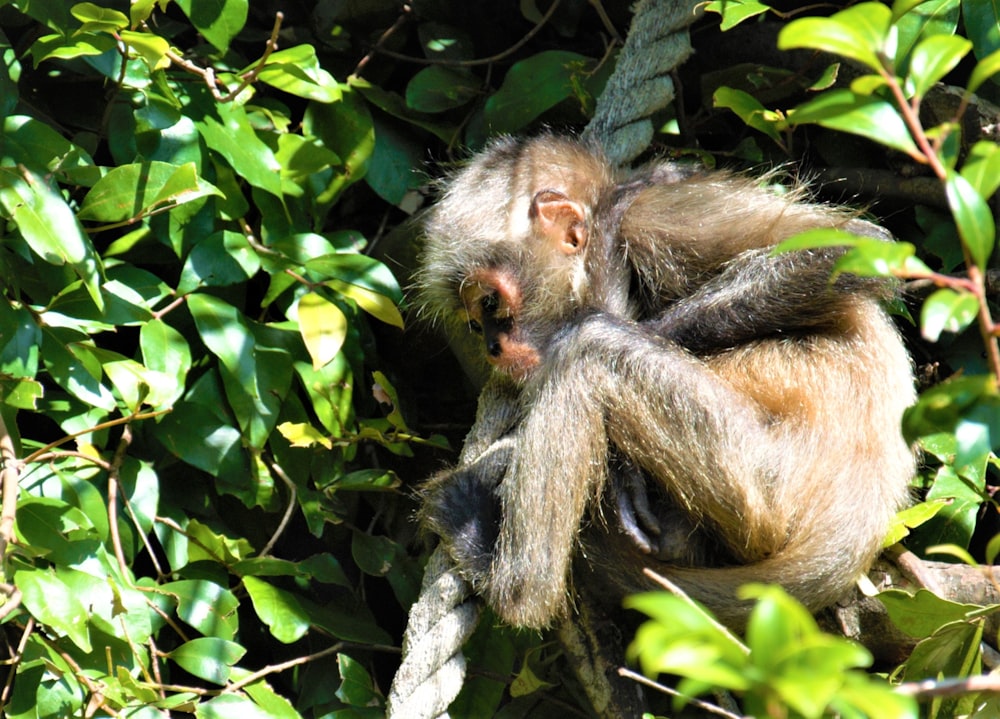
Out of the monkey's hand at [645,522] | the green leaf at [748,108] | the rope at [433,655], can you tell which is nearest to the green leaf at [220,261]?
the rope at [433,655]

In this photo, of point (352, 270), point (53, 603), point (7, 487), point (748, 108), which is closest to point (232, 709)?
point (53, 603)

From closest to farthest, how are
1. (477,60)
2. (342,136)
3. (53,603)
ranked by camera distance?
(53,603) → (342,136) → (477,60)

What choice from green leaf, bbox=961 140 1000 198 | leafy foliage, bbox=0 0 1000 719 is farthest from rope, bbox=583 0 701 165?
green leaf, bbox=961 140 1000 198

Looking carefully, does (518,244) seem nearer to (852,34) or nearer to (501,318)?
(501,318)

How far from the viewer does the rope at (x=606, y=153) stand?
242 cm

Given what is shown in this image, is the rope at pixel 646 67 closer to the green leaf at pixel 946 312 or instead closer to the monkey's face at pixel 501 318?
the monkey's face at pixel 501 318

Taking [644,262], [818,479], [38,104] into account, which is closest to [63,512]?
[38,104]

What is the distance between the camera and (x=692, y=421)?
2523 millimetres

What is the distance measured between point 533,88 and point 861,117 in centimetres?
223

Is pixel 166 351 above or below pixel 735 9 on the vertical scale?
below

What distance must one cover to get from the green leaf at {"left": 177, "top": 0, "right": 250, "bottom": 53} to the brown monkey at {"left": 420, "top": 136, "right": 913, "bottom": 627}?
1007mm

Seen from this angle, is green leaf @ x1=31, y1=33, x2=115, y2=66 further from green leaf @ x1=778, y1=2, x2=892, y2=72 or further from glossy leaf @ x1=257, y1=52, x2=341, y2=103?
green leaf @ x1=778, y1=2, x2=892, y2=72

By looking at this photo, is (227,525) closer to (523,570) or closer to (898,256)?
(523,570)

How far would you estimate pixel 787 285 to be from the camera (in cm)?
257
